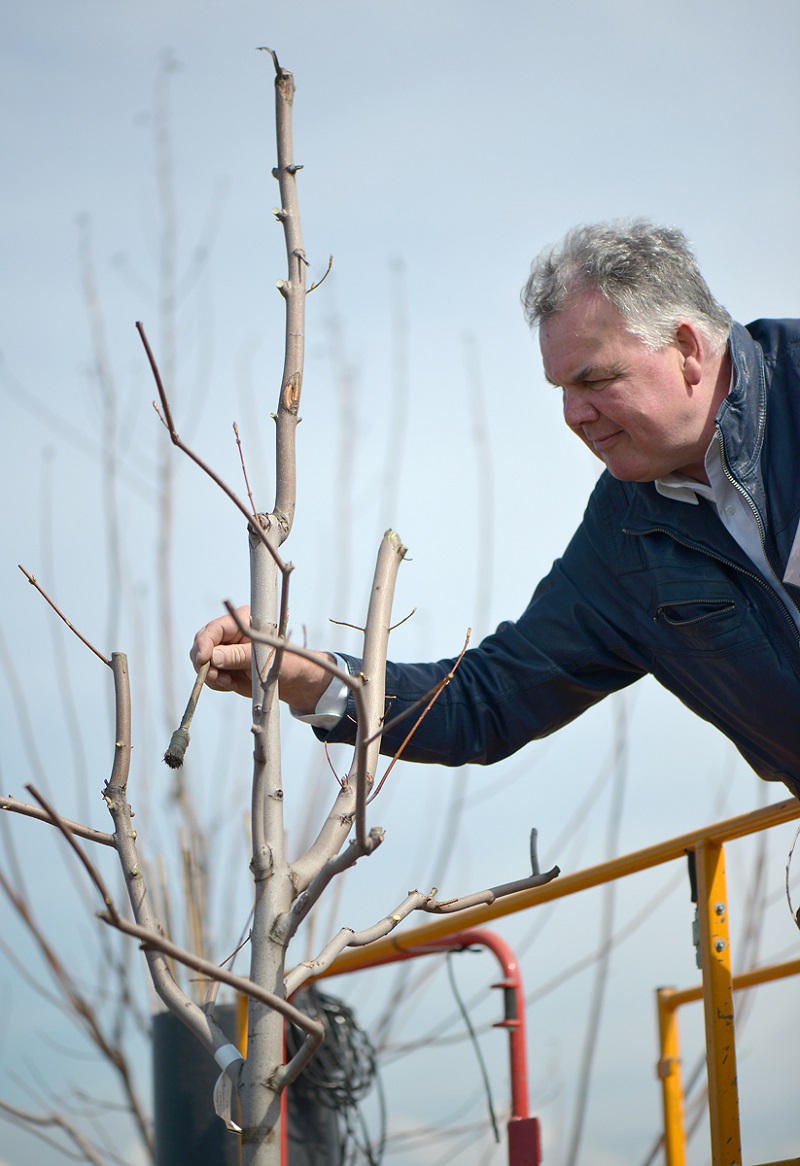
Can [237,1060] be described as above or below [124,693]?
below

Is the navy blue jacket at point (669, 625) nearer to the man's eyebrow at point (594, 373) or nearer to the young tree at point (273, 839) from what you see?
the man's eyebrow at point (594, 373)

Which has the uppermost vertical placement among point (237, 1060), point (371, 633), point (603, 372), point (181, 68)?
point (181, 68)

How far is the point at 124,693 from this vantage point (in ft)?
3.93

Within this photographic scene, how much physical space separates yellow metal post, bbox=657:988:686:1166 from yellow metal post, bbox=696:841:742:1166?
0.61 metres

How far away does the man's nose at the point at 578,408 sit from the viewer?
66.9 inches

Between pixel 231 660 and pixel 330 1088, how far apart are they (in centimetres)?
162

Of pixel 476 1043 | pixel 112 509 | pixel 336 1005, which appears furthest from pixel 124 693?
pixel 112 509

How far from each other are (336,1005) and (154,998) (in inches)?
21.3

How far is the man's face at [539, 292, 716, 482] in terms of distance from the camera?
1678mm

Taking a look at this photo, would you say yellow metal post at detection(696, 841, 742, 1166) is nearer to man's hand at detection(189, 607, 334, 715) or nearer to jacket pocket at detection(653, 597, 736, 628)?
jacket pocket at detection(653, 597, 736, 628)

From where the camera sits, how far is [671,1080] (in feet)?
7.13

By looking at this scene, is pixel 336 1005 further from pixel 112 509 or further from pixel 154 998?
pixel 112 509

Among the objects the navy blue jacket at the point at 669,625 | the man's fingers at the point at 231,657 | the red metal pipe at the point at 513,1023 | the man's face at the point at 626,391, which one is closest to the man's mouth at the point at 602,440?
the man's face at the point at 626,391

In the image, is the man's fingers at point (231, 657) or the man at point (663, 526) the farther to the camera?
the man at point (663, 526)
